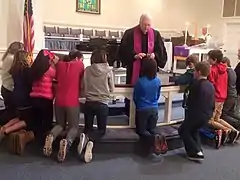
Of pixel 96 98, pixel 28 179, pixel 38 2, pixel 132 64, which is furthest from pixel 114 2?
pixel 28 179

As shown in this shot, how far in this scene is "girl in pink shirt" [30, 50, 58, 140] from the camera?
12.5ft

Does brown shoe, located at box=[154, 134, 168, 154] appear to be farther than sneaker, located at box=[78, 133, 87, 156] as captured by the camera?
Yes

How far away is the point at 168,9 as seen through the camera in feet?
40.6

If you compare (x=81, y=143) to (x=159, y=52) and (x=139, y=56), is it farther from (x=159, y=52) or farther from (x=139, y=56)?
(x=159, y=52)

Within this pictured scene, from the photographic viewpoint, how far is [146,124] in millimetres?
3973

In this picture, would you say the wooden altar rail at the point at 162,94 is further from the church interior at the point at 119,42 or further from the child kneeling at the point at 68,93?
the child kneeling at the point at 68,93

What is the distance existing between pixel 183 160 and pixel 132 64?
133 centimetres

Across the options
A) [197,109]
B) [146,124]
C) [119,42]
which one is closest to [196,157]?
[197,109]

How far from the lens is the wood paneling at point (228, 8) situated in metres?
12.0

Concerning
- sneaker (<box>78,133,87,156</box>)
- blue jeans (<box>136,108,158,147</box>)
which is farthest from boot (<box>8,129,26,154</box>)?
blue jeans (<box>136,108,158,147</box>)

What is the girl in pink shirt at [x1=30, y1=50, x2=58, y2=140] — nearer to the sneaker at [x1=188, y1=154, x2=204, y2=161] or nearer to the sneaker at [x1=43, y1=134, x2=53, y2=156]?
Answer: the sneaker at [x1=43, y1=134, x2=53, y2=156]

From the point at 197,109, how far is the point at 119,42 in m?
2.13

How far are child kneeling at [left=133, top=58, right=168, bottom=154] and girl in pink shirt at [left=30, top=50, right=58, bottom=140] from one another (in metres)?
0.94

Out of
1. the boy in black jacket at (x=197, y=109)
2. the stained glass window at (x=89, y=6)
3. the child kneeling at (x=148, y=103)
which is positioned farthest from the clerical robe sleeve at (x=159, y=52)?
the stained glass window at (x=89, y=6)
